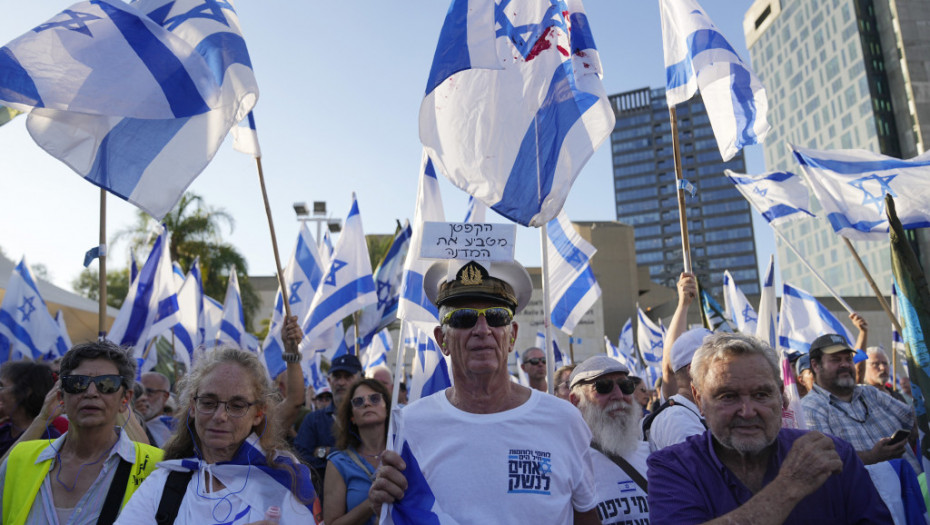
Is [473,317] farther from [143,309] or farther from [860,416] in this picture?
[143,309]

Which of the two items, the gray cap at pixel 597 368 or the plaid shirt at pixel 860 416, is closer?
the gray cap at pixel 597 368

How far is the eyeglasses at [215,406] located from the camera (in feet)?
8.67

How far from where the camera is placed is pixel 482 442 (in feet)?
7.68

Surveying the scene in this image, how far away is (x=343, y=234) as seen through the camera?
920cm

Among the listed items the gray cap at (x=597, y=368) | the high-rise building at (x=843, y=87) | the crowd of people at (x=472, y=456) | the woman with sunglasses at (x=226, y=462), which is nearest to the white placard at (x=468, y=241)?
the crowd of people at (x=472, y=456)

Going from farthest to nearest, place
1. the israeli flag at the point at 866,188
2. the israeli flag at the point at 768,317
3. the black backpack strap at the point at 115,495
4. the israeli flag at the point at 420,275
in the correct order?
the israeli flag at the point at 768,317 → the israeli flag at the point at 420,275 → the israeli flag at the point at 866,188 → the black backpack strap at the point at 115,495

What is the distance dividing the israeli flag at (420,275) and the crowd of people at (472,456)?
120 inches

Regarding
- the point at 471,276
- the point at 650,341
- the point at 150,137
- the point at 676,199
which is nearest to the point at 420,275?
the point at 150,137

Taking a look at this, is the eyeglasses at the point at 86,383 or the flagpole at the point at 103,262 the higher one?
the flagpole at the point at 103,262

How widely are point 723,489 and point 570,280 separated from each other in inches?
243

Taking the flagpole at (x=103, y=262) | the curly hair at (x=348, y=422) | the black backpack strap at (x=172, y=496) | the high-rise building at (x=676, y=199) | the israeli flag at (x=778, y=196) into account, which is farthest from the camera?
the high-rise building at (x=676, y=199)

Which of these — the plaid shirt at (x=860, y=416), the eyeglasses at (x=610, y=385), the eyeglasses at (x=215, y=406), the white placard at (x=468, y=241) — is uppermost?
the white placard at (x=468, y=241)

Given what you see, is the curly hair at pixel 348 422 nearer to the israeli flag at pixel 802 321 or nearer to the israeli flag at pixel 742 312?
the israeli flag at pixel 802 321

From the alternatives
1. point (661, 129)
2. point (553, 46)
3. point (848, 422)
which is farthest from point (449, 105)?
point (661, 129)
